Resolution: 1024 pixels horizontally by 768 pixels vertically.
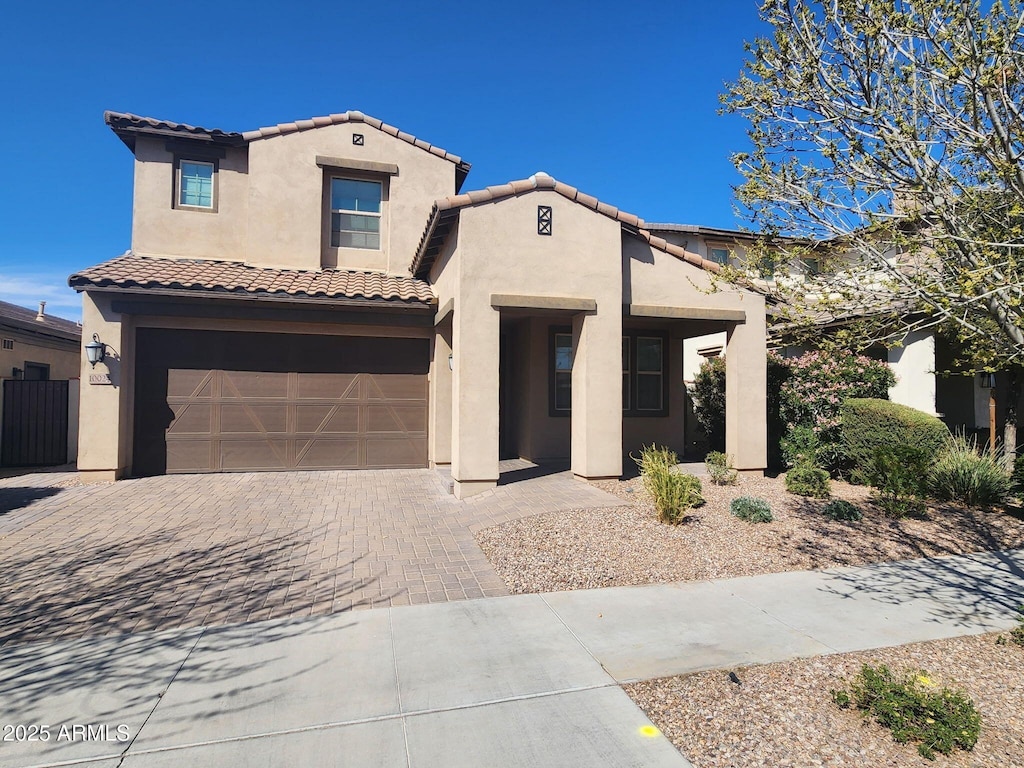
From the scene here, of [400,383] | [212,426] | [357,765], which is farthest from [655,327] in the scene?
[357,765]

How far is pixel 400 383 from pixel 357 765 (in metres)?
9.79

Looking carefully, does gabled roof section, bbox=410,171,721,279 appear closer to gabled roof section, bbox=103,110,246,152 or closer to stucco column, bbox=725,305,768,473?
stucco column, bbox=725,305,768,473

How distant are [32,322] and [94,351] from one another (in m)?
10.5

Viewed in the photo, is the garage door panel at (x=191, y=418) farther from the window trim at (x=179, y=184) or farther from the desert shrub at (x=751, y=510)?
the desert shrub at (x=751, y=510)

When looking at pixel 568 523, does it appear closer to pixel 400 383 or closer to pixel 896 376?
pixel 400 383

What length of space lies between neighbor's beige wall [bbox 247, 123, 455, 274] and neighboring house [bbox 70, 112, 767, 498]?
0.04 metres

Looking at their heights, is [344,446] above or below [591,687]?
above

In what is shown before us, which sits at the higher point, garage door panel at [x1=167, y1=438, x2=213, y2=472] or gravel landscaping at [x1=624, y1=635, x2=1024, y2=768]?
garage door panel at [x1=167, y1=438, x2=213, y2=472]

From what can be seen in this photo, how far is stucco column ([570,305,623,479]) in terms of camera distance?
962 centimetres

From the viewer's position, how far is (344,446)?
12141 mm

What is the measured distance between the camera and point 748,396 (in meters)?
10.9

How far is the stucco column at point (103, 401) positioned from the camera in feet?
34.5

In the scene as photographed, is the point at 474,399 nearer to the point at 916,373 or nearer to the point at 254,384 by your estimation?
the point at 254,384

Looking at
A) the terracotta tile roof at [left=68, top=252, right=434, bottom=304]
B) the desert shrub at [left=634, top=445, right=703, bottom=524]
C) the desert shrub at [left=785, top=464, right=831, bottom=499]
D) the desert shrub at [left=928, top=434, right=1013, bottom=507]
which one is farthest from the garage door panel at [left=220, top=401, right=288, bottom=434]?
the desert shrub at [left=928, top=434, right=1013, bottom=507]
